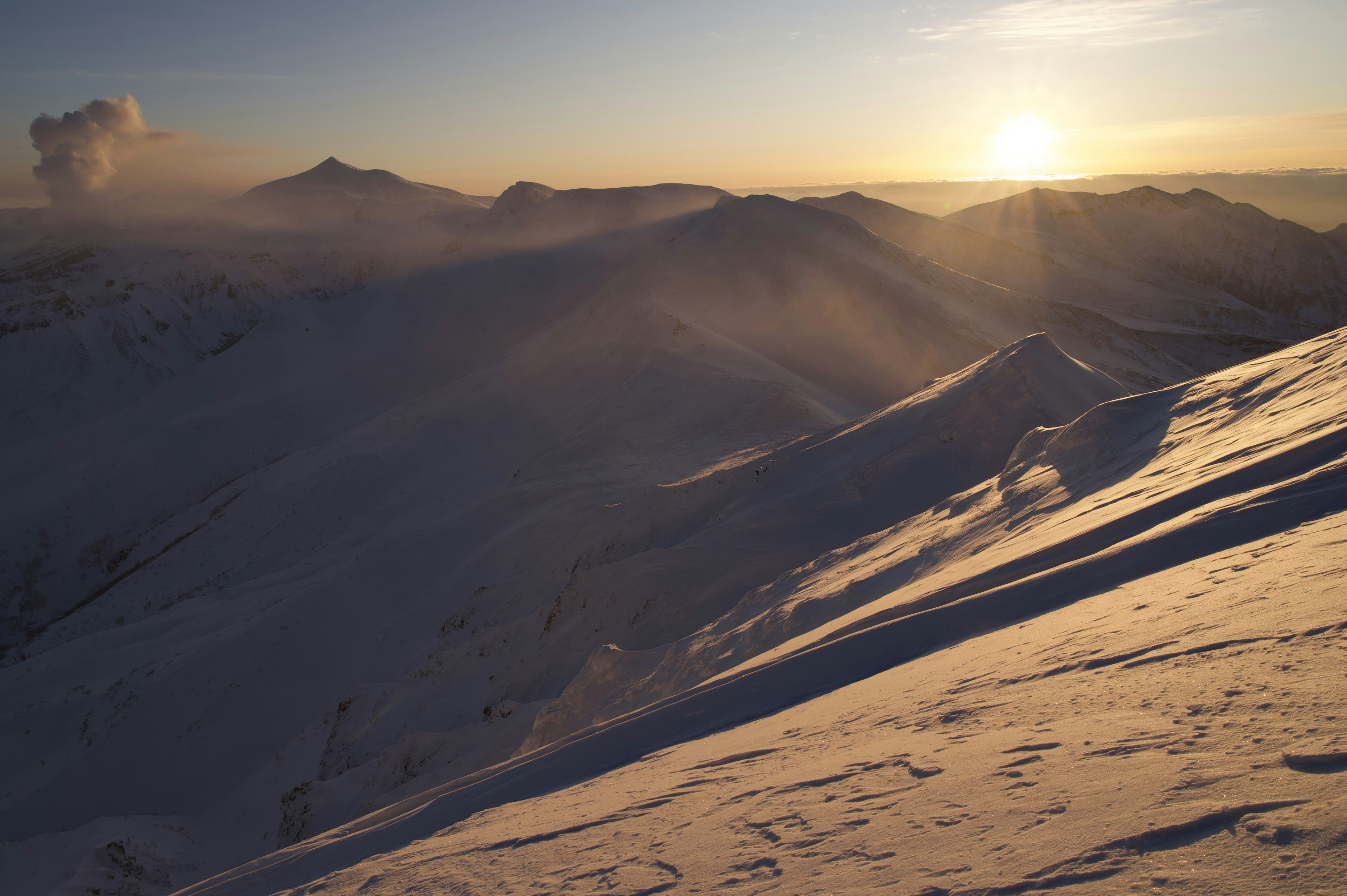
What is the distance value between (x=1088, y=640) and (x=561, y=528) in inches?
600

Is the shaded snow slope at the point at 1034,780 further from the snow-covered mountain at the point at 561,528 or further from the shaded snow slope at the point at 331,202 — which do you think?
the shaded snow slope at the point at 331,202

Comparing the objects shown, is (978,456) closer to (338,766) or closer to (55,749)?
(338,766)

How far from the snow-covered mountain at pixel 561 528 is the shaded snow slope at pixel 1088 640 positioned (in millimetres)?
70

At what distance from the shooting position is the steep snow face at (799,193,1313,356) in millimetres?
67562

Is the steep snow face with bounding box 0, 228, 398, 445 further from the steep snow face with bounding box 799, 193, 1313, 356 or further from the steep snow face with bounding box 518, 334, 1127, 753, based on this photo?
the steep snow face with bounding box 518, 334, 1127, 753

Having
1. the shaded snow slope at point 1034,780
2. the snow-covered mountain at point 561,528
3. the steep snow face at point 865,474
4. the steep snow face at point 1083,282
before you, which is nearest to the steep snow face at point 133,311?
the snow-covered mountain at point 561,528

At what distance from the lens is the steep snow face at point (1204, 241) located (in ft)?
298

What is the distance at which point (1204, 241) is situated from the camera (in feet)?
315

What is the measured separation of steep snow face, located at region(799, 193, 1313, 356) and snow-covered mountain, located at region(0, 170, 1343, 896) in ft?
30.9

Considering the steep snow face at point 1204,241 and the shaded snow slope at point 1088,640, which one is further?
the steep snow face at point 1204,241

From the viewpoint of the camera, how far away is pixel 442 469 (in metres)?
33.1

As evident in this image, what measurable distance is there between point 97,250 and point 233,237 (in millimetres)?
19013

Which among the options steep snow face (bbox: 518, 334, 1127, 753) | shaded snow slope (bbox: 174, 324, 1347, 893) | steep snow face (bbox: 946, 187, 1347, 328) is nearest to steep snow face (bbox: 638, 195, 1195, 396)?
steep snow face (bbox: 518, 334, 1127, 753)

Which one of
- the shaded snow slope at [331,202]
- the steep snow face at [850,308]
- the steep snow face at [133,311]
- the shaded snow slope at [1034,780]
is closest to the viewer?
the shaded snow slope at [1034,780]
